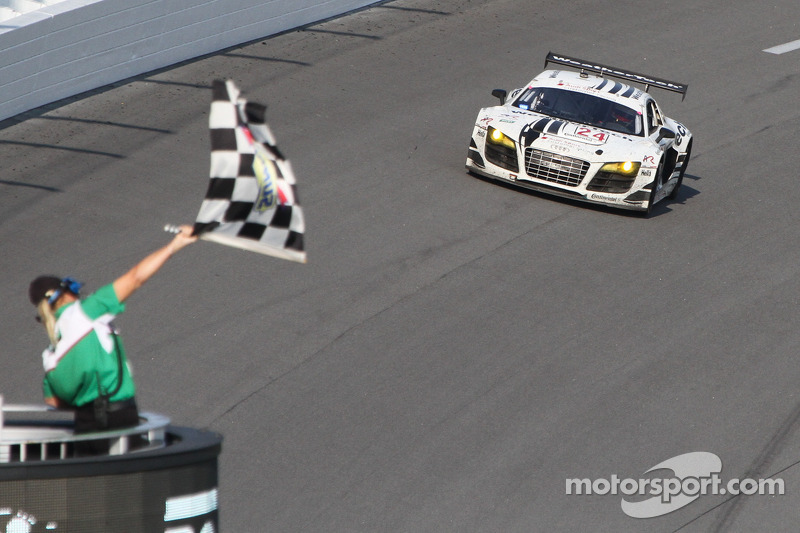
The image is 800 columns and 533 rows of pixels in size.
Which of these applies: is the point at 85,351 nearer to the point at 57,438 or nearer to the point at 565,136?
the point at 57,438

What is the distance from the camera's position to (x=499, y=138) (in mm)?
12273

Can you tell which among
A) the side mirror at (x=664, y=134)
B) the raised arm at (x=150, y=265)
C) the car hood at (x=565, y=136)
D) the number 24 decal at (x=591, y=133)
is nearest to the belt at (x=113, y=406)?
the raised arm at (x=150, y=265)

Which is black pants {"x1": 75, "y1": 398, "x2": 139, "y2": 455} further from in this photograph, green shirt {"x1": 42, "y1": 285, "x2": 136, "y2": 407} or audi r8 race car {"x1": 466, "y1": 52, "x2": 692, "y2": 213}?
audi r8 race car {"x1": 466, "y1": 52, "x2": 692, "y2": 213}

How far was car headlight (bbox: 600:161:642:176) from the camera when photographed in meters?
12.0

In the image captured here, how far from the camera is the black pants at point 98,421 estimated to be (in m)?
4.61

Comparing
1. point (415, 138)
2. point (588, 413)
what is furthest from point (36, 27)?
point (588, 413)

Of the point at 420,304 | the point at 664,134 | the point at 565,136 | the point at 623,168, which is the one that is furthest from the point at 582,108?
the point at 420,304

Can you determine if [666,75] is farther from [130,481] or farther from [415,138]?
[130,481]

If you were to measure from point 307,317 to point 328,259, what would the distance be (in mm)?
1219

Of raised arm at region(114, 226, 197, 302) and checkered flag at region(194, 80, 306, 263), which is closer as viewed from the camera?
raised arm at region(114, 226, 197, 302)

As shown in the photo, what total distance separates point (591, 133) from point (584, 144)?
0.28 metres

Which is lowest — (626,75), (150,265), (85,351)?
(626,75)

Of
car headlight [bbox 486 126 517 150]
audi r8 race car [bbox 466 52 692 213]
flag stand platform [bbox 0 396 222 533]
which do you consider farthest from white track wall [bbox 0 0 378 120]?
flag stand platform [bbox 0 396 222 533]

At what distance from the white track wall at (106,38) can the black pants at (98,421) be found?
924cm
